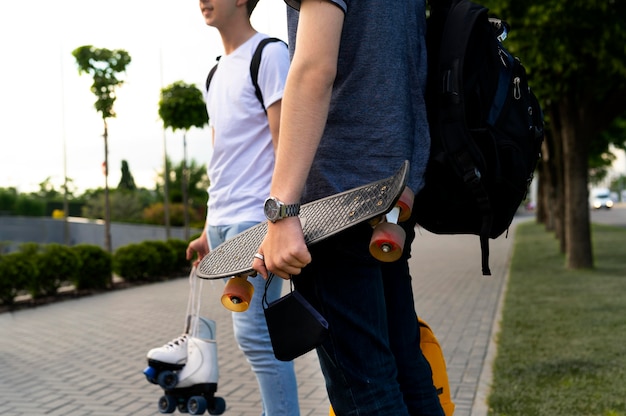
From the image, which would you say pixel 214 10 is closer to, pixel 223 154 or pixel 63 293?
pixel 223 154

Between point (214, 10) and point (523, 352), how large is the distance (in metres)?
4.31

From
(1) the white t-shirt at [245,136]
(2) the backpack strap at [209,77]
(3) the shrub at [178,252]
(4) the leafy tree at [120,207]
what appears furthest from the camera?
(4) the leafy tree at [120,207]

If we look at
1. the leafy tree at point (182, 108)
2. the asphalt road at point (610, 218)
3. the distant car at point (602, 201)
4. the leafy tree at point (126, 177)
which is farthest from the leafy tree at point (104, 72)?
the distant car at point (602, 201)

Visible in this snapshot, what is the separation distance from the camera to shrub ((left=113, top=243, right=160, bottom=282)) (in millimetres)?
14992

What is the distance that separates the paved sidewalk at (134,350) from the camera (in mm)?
5164

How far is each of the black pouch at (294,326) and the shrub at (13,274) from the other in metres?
10.1

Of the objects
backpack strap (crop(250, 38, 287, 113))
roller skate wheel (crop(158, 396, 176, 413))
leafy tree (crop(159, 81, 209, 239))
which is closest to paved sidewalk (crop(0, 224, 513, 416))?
roller skate wheel (crop(158, 396, 176, 413))

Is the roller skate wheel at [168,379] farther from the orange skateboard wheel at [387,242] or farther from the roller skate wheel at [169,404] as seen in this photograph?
the orange skateboard wheel at [387,242]

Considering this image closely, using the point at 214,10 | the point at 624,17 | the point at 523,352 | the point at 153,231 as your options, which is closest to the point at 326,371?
the point at 214,10

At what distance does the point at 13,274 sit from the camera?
36.7 ft

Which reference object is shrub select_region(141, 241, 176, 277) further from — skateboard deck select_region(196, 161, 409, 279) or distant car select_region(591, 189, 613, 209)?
distant car select_region(591, 189, 613, 209)

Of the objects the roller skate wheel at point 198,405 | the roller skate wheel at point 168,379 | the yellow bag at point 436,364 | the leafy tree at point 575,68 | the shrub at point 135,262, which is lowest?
the shrub at point 135,262

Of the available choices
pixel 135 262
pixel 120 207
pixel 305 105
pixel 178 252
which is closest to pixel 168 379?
pixel 305 105

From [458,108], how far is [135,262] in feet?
45.2
